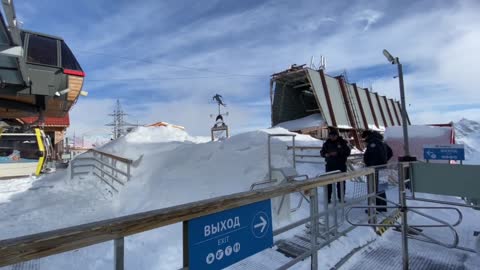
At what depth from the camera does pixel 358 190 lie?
199 inches

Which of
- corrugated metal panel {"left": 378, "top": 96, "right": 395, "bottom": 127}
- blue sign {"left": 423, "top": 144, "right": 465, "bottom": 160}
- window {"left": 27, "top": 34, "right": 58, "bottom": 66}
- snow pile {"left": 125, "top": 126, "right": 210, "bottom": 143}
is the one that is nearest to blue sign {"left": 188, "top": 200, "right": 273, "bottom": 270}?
window {"left": 27, "top": 34, "right": 58, "bottom": 66}

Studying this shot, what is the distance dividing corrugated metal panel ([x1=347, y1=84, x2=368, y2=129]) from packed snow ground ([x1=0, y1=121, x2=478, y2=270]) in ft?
56.6

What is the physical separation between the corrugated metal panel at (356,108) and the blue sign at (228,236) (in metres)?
22.5

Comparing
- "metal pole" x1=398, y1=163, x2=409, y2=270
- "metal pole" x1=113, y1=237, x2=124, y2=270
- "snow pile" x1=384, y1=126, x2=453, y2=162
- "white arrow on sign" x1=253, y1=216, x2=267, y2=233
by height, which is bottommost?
"metal pole" x1=398, y1=163, x2=409, y2=270

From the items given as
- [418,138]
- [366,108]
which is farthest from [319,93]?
[418,138]

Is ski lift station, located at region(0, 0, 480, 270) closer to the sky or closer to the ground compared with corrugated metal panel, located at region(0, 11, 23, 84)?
closer to the ground

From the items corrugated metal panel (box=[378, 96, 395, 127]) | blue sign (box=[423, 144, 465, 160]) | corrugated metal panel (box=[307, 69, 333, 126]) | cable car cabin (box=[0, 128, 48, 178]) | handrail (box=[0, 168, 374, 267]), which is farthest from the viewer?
corrugated metal panel (box=[378, 96, 395, 127])

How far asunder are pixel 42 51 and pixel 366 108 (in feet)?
83.0

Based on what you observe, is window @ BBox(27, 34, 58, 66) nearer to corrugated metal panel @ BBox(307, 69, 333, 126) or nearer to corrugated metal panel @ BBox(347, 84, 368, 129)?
corrugated metal panel @ BBox(307, 69, 333, 126)

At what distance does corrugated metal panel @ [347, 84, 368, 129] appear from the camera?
23031 mm

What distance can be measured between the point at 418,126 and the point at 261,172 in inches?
321

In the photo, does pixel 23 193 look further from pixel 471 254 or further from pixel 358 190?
pixel 471 254

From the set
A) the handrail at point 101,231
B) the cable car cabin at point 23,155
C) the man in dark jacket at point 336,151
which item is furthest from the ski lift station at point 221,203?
the man in dark jacket at point 336,151

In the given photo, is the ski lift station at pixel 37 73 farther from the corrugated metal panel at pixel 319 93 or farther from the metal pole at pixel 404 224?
the corrugated metal panel at pixel 319 93
